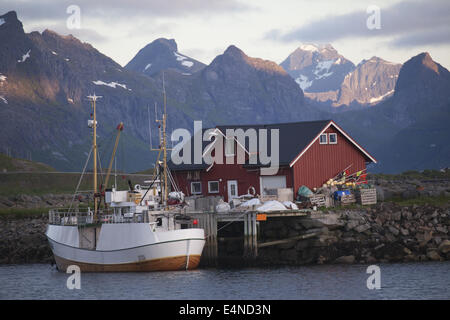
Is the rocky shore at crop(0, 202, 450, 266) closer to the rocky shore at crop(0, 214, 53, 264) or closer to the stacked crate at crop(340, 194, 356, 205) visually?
the stacked crate at crop(340, 194, 356, 205)

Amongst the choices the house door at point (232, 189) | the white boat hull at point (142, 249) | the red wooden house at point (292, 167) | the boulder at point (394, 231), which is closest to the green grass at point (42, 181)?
the red wooden house at point (292, 167)

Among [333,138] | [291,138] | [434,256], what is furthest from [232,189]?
[434,256]

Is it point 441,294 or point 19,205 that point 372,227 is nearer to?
point 441,294

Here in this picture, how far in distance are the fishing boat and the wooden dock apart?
1.16 m

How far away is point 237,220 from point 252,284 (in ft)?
29.0

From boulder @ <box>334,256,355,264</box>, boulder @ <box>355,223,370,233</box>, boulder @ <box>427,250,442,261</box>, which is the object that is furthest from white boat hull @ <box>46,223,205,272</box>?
boulder @ <box>427,250,442,261</box>

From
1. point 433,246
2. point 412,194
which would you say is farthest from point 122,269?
point 412,194

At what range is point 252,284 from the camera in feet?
133

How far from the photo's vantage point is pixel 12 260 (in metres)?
58.5

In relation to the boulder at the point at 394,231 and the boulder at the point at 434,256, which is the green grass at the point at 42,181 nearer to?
the boulder at the point at 394,231

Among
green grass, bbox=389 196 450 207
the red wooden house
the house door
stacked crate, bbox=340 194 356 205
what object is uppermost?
the red wooden house

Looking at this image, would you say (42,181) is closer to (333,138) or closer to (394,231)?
(333,138)

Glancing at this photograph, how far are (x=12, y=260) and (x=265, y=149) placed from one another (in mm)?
22680

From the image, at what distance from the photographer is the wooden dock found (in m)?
48.3
